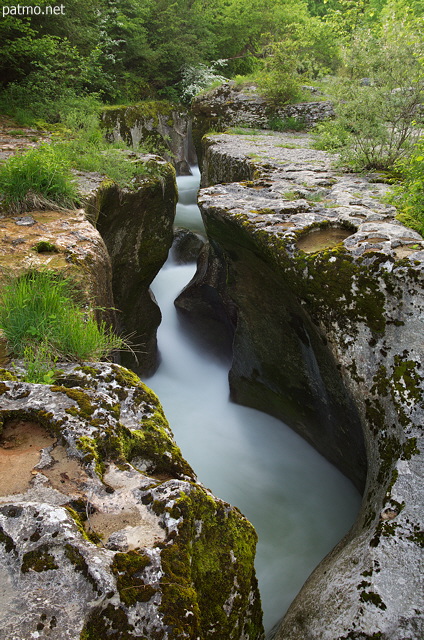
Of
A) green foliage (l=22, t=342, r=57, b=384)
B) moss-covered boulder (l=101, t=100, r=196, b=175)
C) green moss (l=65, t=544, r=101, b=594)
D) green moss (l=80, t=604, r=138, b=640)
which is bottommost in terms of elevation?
green moss (l=80, t=604, r=138, b=640)

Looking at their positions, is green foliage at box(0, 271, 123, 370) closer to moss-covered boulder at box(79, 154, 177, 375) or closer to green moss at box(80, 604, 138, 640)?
green moss at box(80, 604, 138, 640)

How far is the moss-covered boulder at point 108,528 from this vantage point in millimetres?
1669

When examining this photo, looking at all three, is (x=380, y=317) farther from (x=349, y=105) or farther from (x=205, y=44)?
(x=205, y=44)

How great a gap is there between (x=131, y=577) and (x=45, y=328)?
1.89m

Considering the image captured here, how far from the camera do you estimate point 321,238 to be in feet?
15.4

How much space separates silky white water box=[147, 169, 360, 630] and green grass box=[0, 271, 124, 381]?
3.22 meters

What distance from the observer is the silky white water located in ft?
16.2

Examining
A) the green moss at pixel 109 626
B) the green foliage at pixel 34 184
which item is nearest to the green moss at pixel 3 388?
the green moss at pixel 109 626

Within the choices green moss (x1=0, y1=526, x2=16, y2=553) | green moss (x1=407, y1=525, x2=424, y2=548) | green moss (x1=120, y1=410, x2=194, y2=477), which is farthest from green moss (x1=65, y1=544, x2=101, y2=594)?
green moss (x1=407, y1=525, x2=424, y2=548)

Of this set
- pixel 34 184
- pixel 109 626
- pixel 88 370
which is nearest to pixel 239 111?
pixel 34 184

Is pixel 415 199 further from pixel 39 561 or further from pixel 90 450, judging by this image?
pixel 39 561

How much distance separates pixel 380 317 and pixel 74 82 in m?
12.9

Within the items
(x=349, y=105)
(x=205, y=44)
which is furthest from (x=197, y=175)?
(x=349, y=105)

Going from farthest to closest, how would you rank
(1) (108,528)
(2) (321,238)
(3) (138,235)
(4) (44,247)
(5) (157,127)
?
1. (5) (157,127)
2. (3) (138,235)
3. (2) (321,238)
4. (4) (44,247)
5. (1) (108,528)
